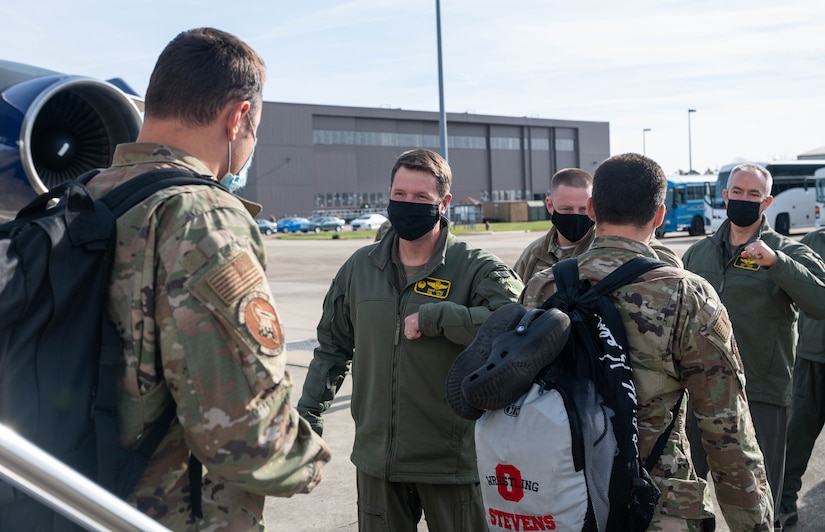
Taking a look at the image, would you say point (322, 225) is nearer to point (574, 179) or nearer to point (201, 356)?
point (574, 179)

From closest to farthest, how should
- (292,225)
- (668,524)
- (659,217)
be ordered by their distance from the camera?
(668,524) < (659,217) < (292,225)

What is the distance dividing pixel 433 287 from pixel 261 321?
1.68 m

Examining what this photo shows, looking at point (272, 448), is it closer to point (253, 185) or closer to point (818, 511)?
point (818, 511)

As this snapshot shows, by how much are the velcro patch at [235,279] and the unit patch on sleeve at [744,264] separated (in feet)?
11.9

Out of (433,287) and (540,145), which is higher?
(540,145)

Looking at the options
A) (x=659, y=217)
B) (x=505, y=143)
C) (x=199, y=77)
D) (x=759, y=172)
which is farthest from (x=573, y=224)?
(x=505, y=143)

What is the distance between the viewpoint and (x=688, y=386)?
2.48m

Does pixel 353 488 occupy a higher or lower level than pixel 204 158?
lower

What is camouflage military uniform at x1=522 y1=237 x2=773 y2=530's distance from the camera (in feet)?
7.97

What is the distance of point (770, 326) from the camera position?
447 centimetres

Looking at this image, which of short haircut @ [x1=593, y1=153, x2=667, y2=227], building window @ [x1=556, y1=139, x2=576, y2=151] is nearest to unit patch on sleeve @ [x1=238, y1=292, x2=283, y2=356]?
short haircut @ [x1=593, y1=153, x2=667, y2=227]

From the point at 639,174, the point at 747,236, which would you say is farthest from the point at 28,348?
the point at 747,236

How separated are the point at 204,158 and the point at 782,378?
3.67 metres

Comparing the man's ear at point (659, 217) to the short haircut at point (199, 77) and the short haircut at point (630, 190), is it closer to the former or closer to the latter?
the short haircut at point (630, 190)
